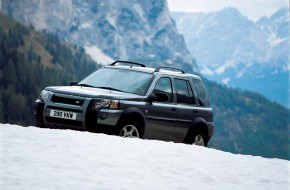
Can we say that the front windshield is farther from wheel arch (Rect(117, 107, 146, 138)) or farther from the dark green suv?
wheel arch (Rect(117, 107, 146, 138))

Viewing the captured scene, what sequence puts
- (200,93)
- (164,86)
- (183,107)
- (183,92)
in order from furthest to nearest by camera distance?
(200,93) → (183,92) → (183,107) → (164,86)

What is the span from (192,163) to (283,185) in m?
1.51

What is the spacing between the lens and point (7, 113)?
547ft

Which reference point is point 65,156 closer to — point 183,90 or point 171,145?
point 171,145

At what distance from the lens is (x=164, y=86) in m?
13.1

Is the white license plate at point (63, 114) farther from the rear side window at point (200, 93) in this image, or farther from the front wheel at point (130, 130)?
the rear side window at point (200, 93)

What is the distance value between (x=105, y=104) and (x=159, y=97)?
1500 mm

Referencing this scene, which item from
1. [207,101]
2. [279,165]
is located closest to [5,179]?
[279,165]

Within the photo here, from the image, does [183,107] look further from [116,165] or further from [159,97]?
[116,165]

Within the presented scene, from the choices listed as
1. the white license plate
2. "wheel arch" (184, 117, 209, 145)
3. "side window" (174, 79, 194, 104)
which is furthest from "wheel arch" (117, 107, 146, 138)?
"wheel arch" (184, 117, 209, 145)

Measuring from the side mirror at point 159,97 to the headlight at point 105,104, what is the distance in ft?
3.58

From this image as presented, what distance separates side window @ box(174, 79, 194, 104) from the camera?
43.9 ft

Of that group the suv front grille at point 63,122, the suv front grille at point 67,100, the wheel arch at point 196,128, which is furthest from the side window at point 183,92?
the suv front grille at point 63,122

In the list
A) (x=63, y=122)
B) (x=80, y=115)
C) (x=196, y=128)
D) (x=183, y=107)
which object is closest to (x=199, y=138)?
(x=196, y=128)
